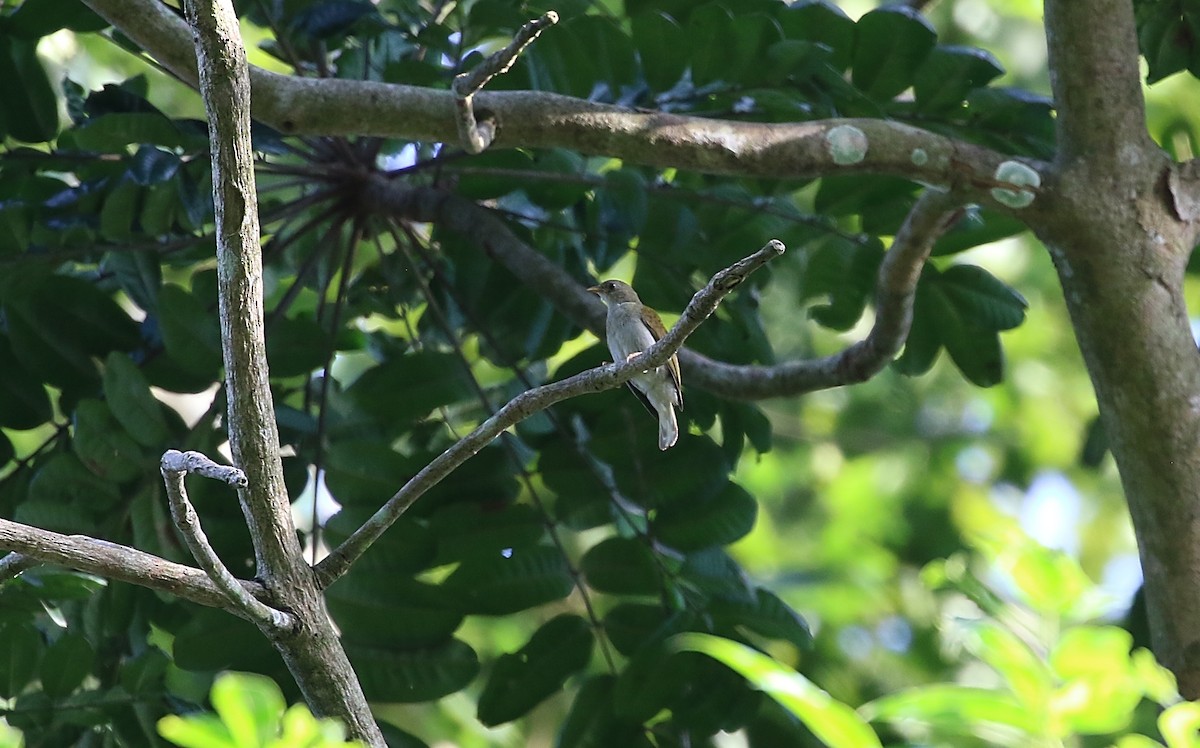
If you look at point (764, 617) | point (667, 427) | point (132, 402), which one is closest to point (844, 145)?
point (667, 427)

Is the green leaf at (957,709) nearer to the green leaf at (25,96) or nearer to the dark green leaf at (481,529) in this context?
the dark green leaf at (481,529)

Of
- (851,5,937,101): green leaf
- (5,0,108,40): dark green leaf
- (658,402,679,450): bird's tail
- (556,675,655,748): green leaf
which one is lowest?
(556,675,655,748): green leaf

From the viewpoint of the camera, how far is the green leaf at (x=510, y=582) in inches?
144

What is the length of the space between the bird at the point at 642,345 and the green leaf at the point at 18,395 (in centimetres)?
179

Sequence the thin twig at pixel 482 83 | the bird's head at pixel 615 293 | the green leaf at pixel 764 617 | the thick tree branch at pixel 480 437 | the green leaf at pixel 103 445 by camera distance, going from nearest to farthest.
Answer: the thick tree branch at pixel 480 437 < the thin twig at pixel 482 83 < the green leaf at pixel 103 445 < the green leaf at pixel 764 617 < the bird's head at pixel 615 293

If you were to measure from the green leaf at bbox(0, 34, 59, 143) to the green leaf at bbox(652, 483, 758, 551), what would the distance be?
88.5 inches

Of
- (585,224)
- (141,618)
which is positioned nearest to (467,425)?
(585,224)

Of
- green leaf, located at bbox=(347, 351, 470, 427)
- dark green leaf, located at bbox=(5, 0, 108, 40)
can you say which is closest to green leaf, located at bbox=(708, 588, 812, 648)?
green leaf, located at bbox=(347, 351, 470, 427)

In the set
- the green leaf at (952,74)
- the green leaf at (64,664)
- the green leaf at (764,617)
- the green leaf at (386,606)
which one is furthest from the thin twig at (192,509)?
the green leaf at (952,74)

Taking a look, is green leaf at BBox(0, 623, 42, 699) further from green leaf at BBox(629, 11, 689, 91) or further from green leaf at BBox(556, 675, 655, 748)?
green leaf at BBox(629, 11, 689, 91)

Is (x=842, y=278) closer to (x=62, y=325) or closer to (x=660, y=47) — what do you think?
(x=660, y=47)

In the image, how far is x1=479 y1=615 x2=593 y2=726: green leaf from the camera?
3695 millimetres

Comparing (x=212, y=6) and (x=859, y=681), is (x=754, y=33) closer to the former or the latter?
(x=212, y=6)

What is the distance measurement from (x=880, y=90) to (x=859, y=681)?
9.83 ft
